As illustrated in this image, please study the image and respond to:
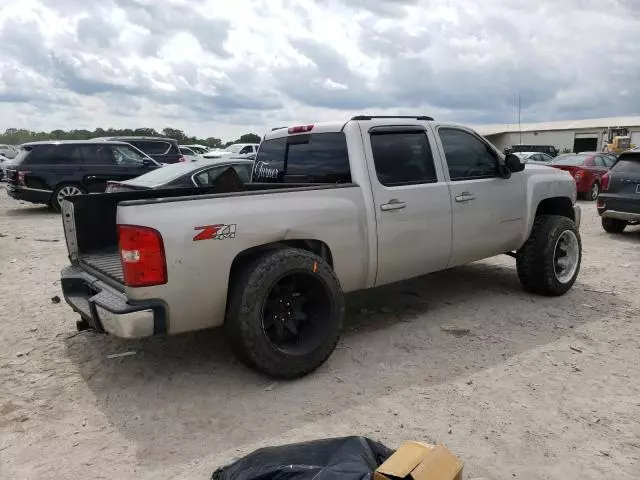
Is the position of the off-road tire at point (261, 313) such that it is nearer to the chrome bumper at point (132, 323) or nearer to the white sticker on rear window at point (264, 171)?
the chrome bumper at point (132, 323)

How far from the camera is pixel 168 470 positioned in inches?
110

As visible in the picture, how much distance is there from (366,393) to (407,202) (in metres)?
1.65

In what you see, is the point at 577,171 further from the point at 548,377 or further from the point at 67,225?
the point at 67,225

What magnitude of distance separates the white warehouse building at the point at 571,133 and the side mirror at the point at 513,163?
4082 cm

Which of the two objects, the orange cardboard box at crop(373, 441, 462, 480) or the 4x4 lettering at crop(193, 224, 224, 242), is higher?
the 4x4 lettering at crop(193, 224, 224, 242)

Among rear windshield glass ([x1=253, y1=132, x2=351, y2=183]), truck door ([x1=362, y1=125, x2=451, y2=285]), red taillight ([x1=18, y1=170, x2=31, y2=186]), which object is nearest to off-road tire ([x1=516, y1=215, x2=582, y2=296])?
truck door ([x1=362, y1=125, x2=451, y2=285])

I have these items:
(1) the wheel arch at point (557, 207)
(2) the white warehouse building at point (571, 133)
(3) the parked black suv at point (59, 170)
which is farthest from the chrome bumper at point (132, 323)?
(2) the white warehouse building at point (571, 133)

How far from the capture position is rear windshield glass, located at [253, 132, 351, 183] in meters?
4.45

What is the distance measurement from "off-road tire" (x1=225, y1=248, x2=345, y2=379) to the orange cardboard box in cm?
145

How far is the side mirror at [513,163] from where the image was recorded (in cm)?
529

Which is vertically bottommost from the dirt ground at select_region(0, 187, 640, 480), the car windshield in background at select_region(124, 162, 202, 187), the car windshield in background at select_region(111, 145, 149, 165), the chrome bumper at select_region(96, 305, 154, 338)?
the dirt ground at select_region(0, 187, 640, 480)

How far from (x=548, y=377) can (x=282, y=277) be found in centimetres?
206

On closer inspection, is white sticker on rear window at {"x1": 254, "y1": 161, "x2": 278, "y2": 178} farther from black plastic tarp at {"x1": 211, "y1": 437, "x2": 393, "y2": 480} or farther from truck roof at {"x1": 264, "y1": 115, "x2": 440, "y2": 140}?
black plastic tarp at {"x1": 211, "y1": 437, "x2": 393, "y2": 480}

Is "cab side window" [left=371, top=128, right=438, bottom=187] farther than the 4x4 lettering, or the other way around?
"cab side window" [left=371, top=128, right=438, bottom=187]
